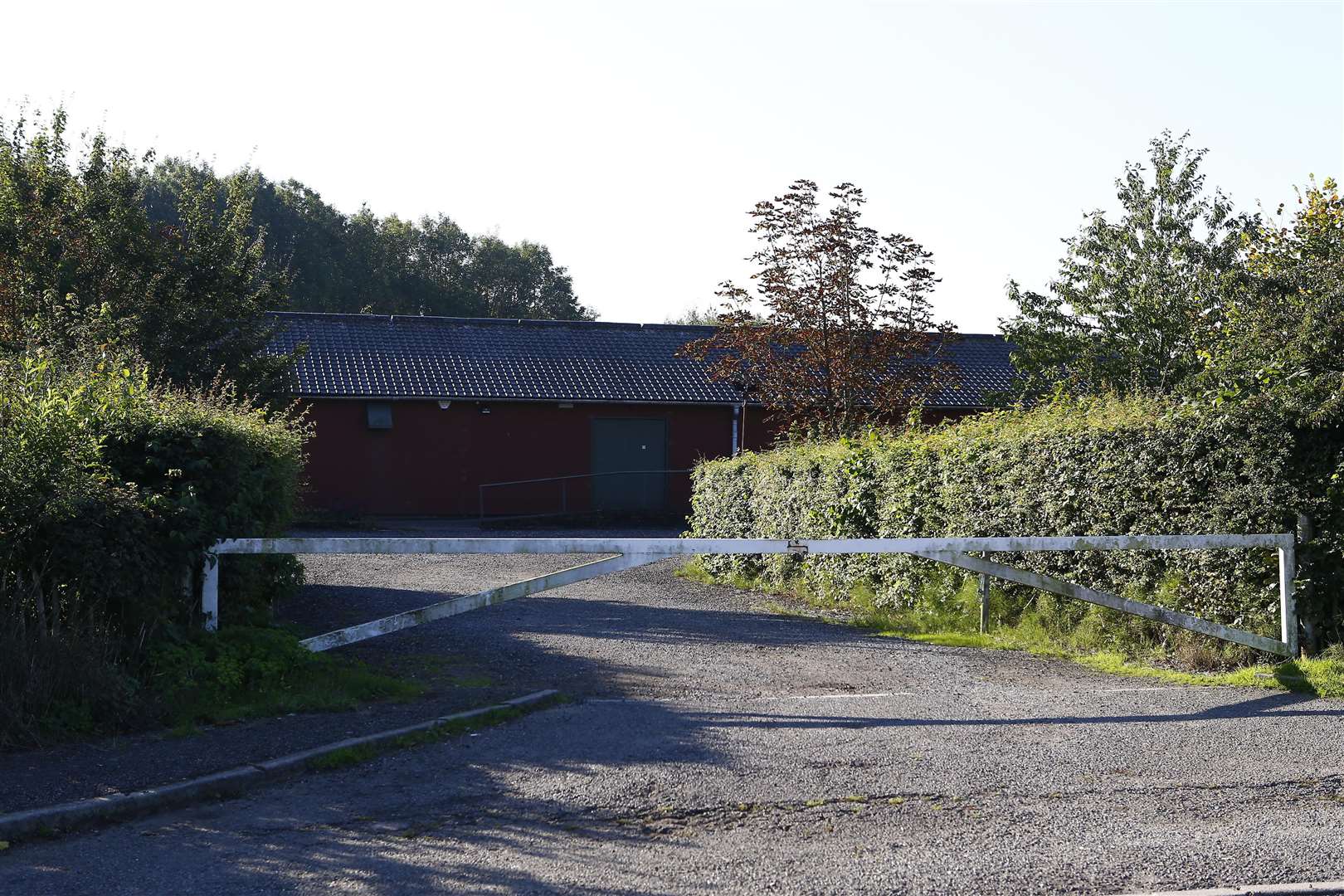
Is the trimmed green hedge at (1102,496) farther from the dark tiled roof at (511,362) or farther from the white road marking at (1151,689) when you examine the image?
the dark tiled roof at (511,362)

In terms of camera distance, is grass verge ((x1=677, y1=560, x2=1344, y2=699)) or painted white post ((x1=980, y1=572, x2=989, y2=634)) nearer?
grass verge ((x1=677, y1=560, x2=1344, y2=699))

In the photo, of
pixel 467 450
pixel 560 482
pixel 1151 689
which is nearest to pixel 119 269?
pixel 1151 689

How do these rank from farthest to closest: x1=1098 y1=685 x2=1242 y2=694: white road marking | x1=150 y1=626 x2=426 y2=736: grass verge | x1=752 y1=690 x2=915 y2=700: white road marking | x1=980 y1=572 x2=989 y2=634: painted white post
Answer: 1. x1=980 y1=572 x2=989 y2=634: painted white post
2. x1=1098 y1=685 x2=1242 y2=694: white road marking
3. x1=752 y1=690 x2=915 y2=700: white road marking
4. x1=150 y1=626 x2=426 y2=736: grass verge

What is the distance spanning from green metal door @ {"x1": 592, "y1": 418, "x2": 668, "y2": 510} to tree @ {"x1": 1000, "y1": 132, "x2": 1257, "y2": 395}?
892 cm

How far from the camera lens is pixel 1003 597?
1120 cm

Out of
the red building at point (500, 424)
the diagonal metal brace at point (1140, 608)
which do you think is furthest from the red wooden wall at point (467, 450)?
the diagonal metal brace at point (1140, 608)

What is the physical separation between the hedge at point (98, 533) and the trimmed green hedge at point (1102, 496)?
20.8 ft

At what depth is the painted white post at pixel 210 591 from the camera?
737cm

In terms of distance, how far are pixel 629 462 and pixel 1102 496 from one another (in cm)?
2095

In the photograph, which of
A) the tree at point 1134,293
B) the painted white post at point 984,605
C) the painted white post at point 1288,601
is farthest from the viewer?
the tree at point 1134,293

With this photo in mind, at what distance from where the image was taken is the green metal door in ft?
98.3

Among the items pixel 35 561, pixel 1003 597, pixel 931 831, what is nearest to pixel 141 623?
pixel 35 561

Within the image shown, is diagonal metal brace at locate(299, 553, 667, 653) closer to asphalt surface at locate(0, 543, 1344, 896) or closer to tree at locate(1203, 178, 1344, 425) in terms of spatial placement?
asphalt surface at locate(0, 543, 1344, 896)

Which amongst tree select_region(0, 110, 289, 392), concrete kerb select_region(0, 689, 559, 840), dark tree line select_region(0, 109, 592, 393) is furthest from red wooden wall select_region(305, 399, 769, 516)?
concrete kerb select_region(0, 689, 559, 840)
